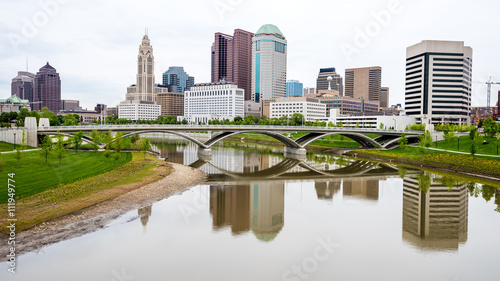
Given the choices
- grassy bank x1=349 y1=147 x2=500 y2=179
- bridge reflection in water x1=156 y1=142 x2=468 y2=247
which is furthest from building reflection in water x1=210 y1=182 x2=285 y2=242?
grassy bank x1=349 y1=147 x2=500 y2=179

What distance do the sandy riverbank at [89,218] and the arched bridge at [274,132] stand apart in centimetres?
2376

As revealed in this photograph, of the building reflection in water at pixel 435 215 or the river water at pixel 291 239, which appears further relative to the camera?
the building reflection in water at pixel 435 215

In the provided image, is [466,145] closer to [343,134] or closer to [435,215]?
[343,134]

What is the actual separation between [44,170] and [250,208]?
793 inches

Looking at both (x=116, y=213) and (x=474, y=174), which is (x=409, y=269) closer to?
(x=116, y=213)

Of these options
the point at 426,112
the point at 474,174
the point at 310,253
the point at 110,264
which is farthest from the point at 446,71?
the point at 110,264

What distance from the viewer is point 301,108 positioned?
165 m

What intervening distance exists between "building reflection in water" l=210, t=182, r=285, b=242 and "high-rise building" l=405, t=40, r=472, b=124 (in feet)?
335

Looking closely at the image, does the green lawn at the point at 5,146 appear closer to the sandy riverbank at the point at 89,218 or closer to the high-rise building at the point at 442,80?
the sandy riverbank at the point at 89,218

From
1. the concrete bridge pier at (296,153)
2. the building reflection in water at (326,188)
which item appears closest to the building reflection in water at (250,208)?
the building reflection in water at (326,188)

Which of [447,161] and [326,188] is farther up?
[447,161]

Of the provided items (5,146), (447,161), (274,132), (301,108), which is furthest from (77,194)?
(301,108)

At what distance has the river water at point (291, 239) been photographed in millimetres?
17078

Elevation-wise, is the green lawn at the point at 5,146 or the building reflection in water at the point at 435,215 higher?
the green lawn at the point at 5,146
